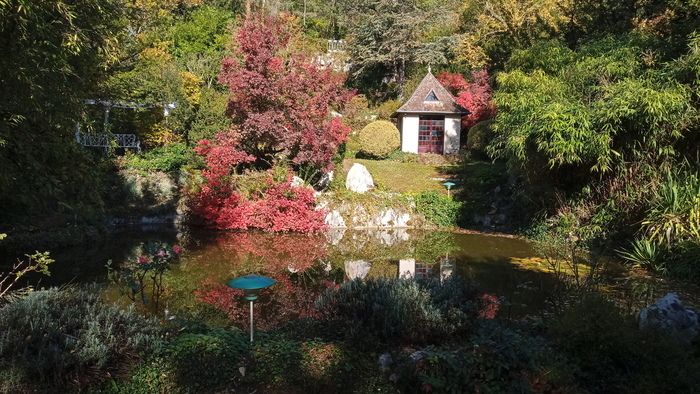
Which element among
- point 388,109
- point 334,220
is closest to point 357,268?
point 334,220

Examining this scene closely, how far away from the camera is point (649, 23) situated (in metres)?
14.8

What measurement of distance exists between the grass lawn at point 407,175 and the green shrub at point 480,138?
1.73 metres

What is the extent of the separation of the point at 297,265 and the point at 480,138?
14.3m

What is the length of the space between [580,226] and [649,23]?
7521 millimetres

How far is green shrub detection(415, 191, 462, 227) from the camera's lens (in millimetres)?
16078

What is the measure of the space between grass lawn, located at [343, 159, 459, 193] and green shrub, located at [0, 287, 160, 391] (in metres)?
14.0

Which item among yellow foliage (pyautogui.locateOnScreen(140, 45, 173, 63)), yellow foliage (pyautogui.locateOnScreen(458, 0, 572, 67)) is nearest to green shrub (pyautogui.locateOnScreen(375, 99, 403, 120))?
yellow foliage (pyautogui.locateOnScreen(458, 0, 572, 67))

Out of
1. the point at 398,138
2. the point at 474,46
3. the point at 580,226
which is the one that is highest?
the point at 474,46

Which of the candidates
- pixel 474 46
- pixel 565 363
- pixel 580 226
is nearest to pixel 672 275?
pixel 580 226

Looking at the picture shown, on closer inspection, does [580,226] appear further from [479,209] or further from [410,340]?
[410,340]

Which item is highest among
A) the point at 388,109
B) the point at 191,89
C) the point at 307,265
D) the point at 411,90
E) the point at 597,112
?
the point at 411,90

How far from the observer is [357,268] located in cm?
1038

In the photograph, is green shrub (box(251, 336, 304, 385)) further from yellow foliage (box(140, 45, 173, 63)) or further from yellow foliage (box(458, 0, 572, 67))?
yellow foliage (box(458, 0, 572, 67))

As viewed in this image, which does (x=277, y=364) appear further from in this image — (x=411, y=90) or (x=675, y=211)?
(x=411, y=90)
